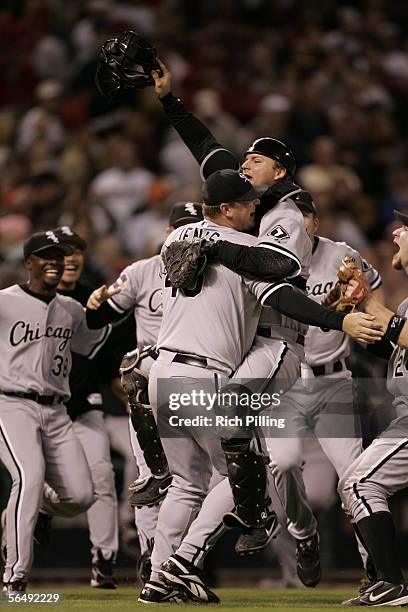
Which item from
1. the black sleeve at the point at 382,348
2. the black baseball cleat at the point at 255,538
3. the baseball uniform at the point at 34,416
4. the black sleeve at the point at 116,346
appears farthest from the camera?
the black sleeve at the point at 116,346

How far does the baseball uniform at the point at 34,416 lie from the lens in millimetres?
7172

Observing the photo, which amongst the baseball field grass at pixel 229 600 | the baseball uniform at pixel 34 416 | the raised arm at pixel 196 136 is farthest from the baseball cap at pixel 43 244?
the baseball field grass at pixel 229 600

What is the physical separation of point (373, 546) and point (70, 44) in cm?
945

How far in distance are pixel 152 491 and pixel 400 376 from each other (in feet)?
4.99

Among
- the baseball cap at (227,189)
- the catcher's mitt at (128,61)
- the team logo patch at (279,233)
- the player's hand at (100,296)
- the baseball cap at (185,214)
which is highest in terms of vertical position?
the catcher's mitt at (128,61)

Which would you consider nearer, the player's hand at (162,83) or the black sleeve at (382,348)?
the black sleeve at (382,348)

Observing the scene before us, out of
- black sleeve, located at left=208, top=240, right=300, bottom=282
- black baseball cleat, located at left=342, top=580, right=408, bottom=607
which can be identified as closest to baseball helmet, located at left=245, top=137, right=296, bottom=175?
black sleeve, located at left=208, top=240, right=300, bottom=282

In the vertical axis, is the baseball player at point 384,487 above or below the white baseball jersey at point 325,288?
below

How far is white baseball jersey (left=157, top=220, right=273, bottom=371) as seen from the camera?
257 inches

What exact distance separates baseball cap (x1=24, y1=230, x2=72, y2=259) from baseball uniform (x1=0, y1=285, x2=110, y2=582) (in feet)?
0.70

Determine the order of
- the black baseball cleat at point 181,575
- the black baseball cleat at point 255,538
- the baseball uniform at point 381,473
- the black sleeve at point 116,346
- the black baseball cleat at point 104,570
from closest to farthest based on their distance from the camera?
the baseball uniform at point 381,473, the black baseball cleat at point 181,575, the black baseball cleat at point 255,538, the black baseball cleat at point 104,570, the black sleeve at point 116,346

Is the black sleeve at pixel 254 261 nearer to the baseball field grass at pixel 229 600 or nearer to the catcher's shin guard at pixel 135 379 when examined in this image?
the catcher's shin guard at pixel 135 379

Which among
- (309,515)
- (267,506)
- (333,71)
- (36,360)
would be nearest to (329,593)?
(309,515)

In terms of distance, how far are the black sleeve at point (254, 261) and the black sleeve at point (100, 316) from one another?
145 cm
